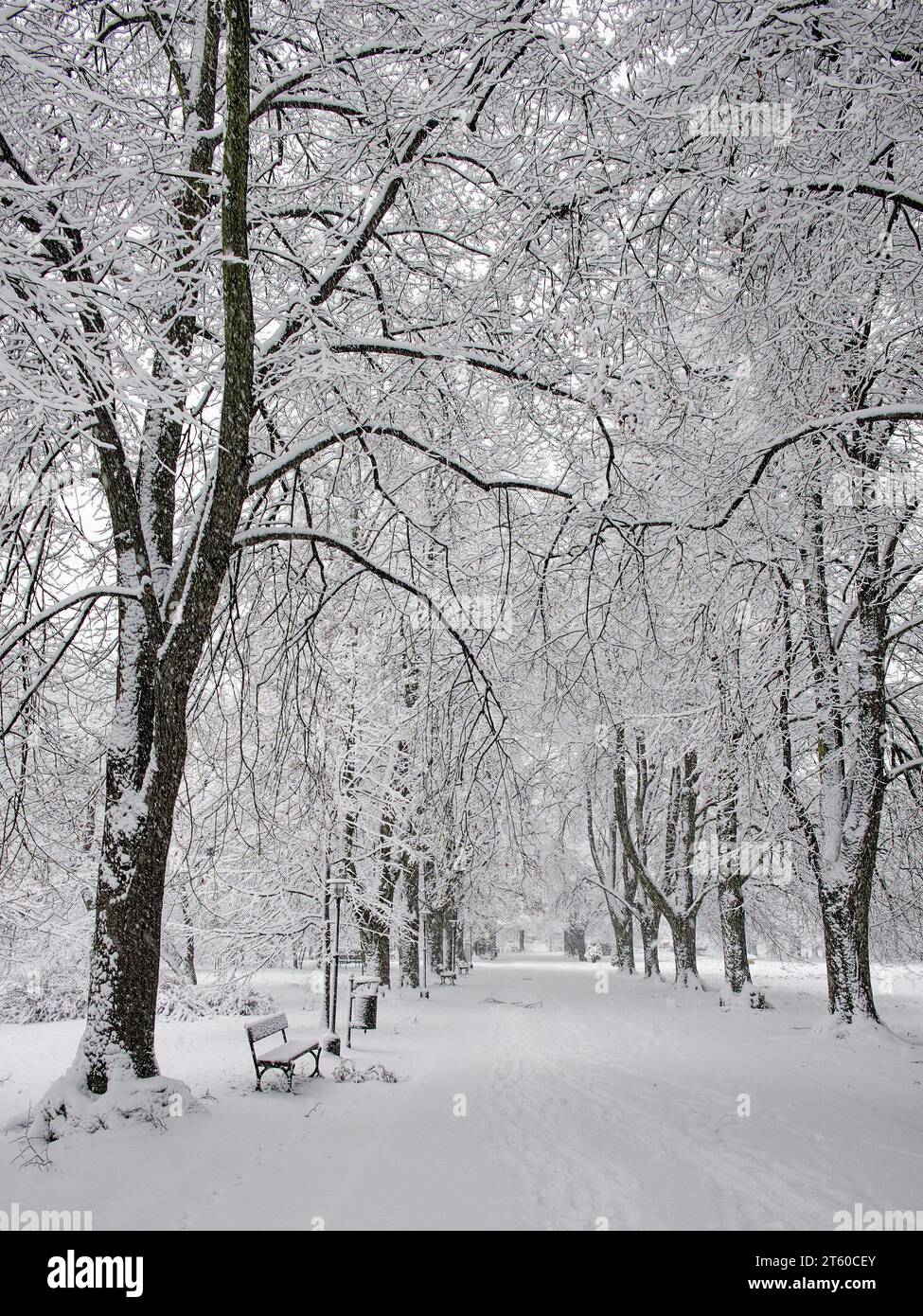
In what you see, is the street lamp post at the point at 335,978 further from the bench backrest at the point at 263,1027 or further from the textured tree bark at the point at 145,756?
the textured tree bark at the point at 145,756

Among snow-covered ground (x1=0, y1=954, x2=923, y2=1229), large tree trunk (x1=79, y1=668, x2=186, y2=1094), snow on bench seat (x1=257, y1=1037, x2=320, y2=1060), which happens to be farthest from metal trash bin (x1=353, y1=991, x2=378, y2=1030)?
large tree trunk (x1=79, y1=668, x2=186, y2=1094)

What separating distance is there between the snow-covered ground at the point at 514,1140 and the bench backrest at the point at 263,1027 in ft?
1.67

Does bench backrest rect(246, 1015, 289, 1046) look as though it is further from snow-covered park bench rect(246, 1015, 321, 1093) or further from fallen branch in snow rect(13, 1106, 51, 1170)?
fallen branch in snow rect(13, 1106, 51, 1170)

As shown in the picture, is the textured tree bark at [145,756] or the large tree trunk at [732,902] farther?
the large tree trunk at [732,902]

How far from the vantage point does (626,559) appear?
18.9 feet

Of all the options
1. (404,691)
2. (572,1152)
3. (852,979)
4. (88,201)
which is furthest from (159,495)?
(852,979)

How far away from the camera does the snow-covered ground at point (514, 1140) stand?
4.25m

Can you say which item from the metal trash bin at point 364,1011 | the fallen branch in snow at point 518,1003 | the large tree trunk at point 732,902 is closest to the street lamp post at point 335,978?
the metal trash bin at point 364,1011

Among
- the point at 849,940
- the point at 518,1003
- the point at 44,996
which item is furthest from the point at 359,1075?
the point at 44,996

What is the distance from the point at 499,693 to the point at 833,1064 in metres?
6.57

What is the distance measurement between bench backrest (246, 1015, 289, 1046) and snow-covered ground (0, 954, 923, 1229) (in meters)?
0.51

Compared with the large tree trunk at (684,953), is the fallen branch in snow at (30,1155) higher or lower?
higher

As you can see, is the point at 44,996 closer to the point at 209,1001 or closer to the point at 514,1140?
the point at 209,1001

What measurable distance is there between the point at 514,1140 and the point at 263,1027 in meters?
3.34
